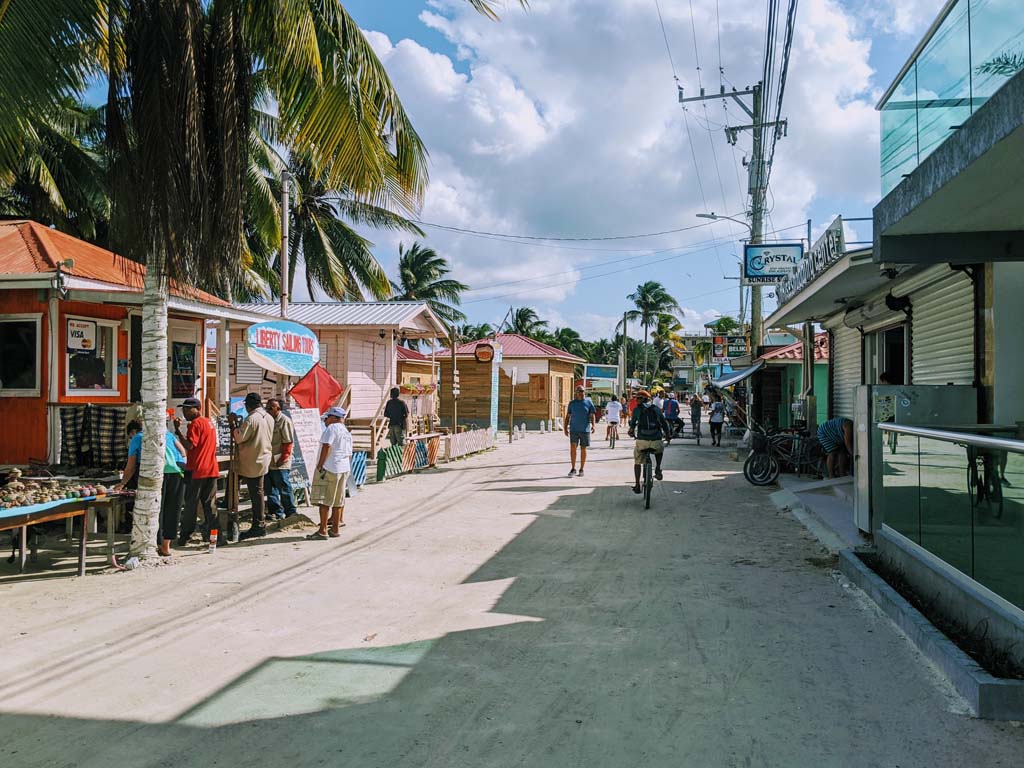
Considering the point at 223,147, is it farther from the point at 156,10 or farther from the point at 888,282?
the point at 888,282

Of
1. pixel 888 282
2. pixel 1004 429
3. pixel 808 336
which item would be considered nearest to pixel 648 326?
pixel 808 336

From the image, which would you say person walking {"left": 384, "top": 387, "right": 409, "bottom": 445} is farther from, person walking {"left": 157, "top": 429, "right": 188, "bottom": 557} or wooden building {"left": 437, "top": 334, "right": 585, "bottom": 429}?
wooden building {"left": 437, "top": 334, "right": 585, "bottom": 429}

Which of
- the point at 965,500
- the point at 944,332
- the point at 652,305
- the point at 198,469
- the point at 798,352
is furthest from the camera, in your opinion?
the point at 652,305

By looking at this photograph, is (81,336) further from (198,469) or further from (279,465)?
(198,469)

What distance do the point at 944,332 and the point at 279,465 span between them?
359 inches

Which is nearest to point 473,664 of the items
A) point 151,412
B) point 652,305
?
point 151,412

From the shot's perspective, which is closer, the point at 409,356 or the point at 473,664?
the point at 473,664

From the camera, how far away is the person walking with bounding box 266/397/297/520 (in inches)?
394

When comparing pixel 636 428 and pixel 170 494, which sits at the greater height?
pixel 636 428

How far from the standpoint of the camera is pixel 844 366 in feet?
55.9

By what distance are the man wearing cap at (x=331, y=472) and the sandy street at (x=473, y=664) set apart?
47cm

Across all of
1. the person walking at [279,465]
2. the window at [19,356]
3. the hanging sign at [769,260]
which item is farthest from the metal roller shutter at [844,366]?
the window at [19,356]

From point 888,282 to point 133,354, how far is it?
12.1 metres

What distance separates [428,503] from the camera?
41.1 ft
